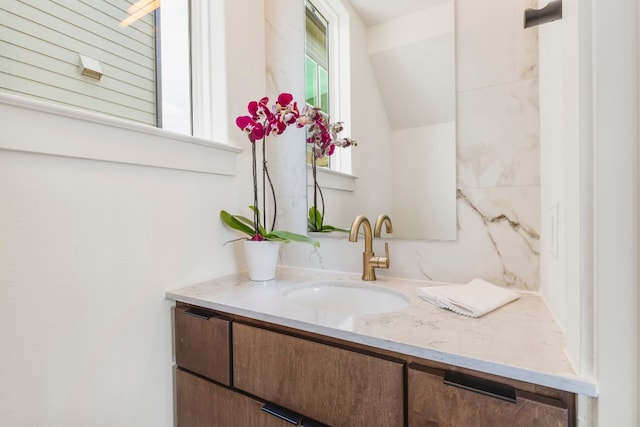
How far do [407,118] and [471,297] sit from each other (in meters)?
0.62

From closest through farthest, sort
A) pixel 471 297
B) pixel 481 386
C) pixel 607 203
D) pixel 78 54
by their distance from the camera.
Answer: pixel 607 203
pixel 481 386
pixel 471 297
pixel 78 54

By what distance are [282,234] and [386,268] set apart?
39 centimetres

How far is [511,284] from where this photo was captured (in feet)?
3.05

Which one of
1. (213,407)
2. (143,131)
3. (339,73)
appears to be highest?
(339,73)

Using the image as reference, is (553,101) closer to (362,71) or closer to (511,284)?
(511,284)

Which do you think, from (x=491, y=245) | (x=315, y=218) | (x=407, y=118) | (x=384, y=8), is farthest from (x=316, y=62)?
(x=491, y=245)

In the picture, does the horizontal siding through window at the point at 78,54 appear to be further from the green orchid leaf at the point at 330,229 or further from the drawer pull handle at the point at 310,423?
the drawer pull handle at the point at 310,423

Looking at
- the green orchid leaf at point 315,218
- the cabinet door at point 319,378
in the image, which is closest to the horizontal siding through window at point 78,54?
the green orchid leaf at point 315,218

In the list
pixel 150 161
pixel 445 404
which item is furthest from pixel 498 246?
pixel 150 161

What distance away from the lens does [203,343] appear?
0.89 metres

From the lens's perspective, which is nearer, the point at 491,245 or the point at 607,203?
the point at 607,203

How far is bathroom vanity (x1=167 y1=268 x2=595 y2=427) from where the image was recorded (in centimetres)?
51

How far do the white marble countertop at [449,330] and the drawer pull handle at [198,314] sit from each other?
0.03m

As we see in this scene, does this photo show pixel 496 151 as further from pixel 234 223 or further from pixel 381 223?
pixel 234 223
